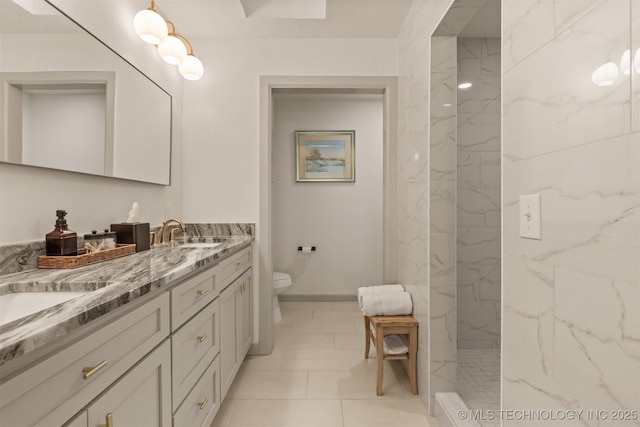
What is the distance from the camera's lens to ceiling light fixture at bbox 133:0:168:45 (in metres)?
1.66

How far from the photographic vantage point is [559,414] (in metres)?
0.77

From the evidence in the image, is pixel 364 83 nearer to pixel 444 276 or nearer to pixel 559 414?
pixel 444 276

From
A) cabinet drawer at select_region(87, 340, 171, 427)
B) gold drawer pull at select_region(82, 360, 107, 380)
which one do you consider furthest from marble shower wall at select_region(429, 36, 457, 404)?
gold drawer pull at select_region(82, 360, 107, 380)

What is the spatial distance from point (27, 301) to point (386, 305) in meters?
1.70

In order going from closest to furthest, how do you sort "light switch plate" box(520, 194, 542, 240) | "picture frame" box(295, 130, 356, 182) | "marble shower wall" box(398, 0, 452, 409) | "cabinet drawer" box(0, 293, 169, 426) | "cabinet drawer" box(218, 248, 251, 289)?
"cabinet drawer" box(0, 293, 169, 426) < "light switch plate" box(520, 194, 542, 240) < "cabinet drawer" box(218, 248, 251, 289) < "marble shower wall" box(398, 0, 452, 409) < "picture frame" box(295, 130, 356, 182)

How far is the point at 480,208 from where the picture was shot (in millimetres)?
2379

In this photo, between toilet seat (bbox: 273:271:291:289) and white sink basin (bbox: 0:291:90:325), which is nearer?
white sink basin (bbox: 0:291:90:325)

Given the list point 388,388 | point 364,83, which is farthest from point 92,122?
point 388,388

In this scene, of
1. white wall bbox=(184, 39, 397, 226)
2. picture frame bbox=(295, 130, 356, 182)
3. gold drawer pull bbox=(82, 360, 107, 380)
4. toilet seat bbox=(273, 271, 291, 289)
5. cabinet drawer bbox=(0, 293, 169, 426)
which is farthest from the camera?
picture frame bbox=(295, 130, 356, 182)

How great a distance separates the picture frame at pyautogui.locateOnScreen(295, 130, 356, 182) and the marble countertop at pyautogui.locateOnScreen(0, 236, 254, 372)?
7.39ft

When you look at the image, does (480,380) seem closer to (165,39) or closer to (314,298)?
(314,298)

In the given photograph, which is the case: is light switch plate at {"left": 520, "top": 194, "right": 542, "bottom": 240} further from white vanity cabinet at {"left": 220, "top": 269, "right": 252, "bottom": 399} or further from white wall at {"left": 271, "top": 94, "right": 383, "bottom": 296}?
white wall at {"left": 271, "top": 94, "right": 383, "bottom": 296}

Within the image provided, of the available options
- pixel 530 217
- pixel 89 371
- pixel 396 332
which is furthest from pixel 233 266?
pixel 530 217

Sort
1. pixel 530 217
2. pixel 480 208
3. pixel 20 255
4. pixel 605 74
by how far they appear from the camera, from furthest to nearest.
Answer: pixel 480 208 → pixel 20 255 → pixel 530 217 → pixel 605 74
